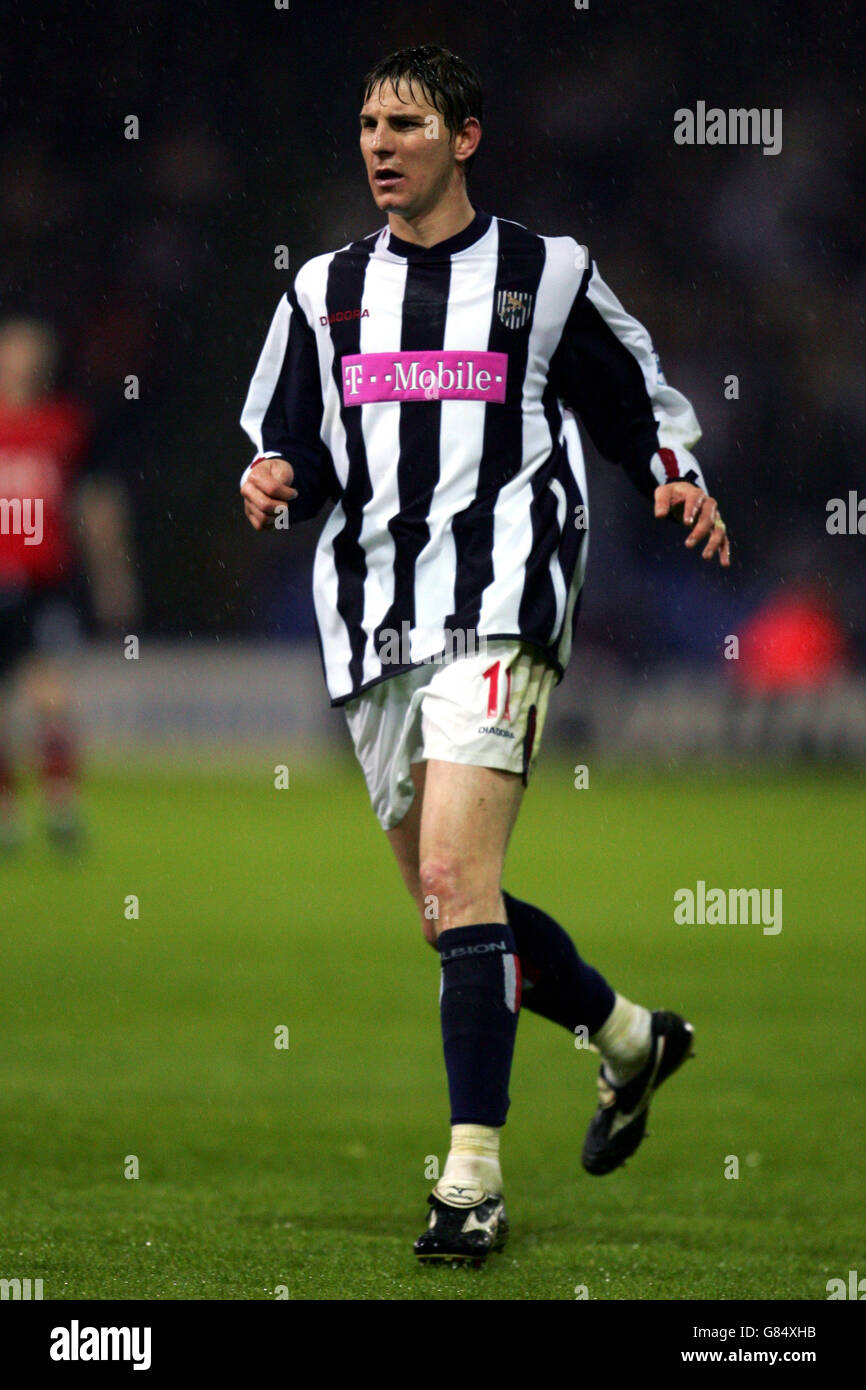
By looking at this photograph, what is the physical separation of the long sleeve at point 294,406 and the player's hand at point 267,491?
0.12 metres

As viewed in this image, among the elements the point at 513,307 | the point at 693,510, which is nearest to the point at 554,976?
the point at 693,510

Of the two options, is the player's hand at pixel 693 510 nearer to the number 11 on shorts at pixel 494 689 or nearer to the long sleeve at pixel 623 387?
the long sleeve at pixel 623 387

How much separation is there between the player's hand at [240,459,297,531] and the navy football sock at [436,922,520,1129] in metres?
0.79

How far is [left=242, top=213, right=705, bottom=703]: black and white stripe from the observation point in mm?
3604

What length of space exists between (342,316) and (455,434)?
0.33 meters

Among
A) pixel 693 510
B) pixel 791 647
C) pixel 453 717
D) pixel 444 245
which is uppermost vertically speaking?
pixel 791 647

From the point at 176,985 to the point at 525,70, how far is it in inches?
478

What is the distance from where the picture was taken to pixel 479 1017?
3402 mm

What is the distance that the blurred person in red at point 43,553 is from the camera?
361 inches

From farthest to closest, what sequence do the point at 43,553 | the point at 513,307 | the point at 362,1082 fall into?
the point at 43,553 < the point at 362,1082 < the point at 513,307

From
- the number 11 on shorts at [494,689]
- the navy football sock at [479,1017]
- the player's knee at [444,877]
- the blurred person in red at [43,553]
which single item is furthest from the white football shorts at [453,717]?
the blurred person in red at [43,553]

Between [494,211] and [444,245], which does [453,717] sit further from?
[494,211]

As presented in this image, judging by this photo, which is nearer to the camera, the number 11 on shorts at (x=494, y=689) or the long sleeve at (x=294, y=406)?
the number 11 on shorts at (x=494, y=689)

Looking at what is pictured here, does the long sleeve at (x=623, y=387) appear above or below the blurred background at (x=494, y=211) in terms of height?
below
